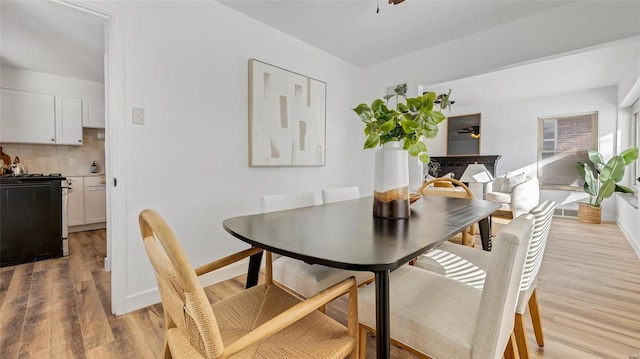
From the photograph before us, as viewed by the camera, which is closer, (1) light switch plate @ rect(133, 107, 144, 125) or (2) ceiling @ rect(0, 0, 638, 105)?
(1) light switch plate @ rect(133, 107, 144, 125)

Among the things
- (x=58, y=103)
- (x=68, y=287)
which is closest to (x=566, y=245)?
(x=68, y=287)

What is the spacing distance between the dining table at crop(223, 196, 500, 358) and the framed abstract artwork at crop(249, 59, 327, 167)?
1195 mm

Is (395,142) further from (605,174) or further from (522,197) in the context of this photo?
(605,174)

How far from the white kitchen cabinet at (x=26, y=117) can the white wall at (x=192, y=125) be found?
3.15 metres

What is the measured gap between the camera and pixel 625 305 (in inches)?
77.4

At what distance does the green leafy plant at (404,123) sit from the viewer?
4.27 feet

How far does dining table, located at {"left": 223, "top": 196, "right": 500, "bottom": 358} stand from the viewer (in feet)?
2.60

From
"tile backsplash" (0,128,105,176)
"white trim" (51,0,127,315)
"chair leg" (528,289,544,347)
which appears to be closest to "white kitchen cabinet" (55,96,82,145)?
"tile backsplash" (0,128,105,176)

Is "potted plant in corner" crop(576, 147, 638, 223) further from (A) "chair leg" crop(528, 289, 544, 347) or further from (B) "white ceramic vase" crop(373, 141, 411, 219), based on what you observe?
(B) "white ceramic vase" crop(373, 141, 411, 219)

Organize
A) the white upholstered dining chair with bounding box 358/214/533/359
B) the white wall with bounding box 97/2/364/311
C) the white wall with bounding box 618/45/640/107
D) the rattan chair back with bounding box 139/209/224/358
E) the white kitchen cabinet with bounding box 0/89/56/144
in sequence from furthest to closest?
1. the white kitchen cabinet with bounding box 0/89/56/144
2. the white wall with bounding box 618/45/640/107
3. the white wall with bounding box 97/2/364/311
4. the white upholstered dining chair with bounding box 358/214/533/359
5. the rattan chair back with bounding box 139/209/224/358

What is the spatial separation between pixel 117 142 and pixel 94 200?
3.22 metres

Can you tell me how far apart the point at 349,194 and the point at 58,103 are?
14.5 ft

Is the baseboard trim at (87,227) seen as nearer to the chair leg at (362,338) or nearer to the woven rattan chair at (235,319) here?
the woven rattan chair at (235,319)

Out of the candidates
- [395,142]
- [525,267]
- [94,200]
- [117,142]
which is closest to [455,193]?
[395,142]
